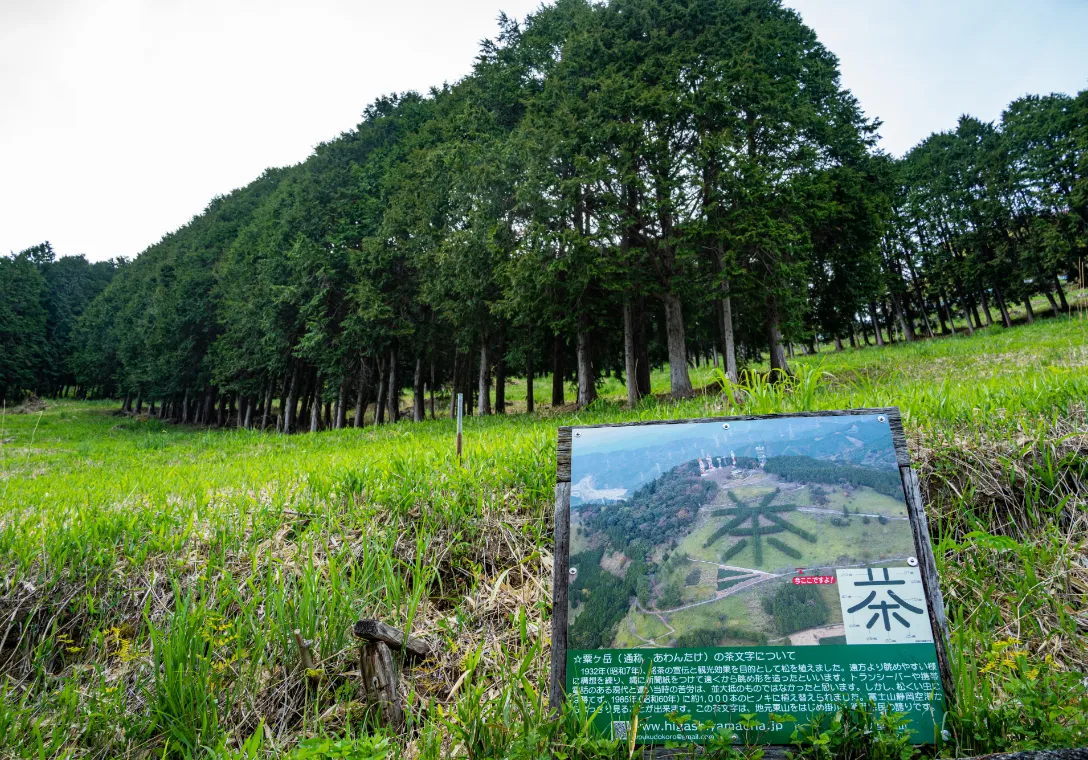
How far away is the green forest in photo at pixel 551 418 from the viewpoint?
2543 mm

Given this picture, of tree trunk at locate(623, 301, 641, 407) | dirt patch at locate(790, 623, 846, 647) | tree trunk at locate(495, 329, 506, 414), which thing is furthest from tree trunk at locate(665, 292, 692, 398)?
dirt patch at locate(790, 623, 846, 647)

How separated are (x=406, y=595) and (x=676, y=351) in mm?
13890

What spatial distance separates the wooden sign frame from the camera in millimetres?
2279

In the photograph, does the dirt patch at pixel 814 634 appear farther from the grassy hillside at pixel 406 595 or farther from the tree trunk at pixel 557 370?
the tree trunk at pixel 557 370

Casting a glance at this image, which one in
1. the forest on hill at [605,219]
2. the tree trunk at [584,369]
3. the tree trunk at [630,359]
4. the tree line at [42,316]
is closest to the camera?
the forest on hill at [605,219]

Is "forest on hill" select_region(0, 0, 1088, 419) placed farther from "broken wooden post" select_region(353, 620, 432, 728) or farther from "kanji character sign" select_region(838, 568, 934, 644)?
"broken wooden post" select_region(353, 620, 432, 728)

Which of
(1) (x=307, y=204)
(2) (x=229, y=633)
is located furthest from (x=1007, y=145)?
(2) (x=229, y=633)

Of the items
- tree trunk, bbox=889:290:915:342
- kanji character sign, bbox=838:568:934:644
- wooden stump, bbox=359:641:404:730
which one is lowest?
wooden stump, bbox=359:641:404:730

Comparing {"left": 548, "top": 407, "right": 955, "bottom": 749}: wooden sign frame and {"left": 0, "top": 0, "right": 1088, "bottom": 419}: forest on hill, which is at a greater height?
{"left": 0, "top": 0, "right": 1088, "bottom": 419}: forest on hill

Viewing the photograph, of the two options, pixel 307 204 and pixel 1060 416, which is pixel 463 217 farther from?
pixel 1060 416

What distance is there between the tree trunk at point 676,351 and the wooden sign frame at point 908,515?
13.1 m

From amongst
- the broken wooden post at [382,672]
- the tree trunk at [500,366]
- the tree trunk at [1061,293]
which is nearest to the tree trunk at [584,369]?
the tree trunk at [500,366]

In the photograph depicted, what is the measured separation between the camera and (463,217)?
19.0m

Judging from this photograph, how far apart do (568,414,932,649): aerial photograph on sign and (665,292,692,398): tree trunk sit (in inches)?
520
